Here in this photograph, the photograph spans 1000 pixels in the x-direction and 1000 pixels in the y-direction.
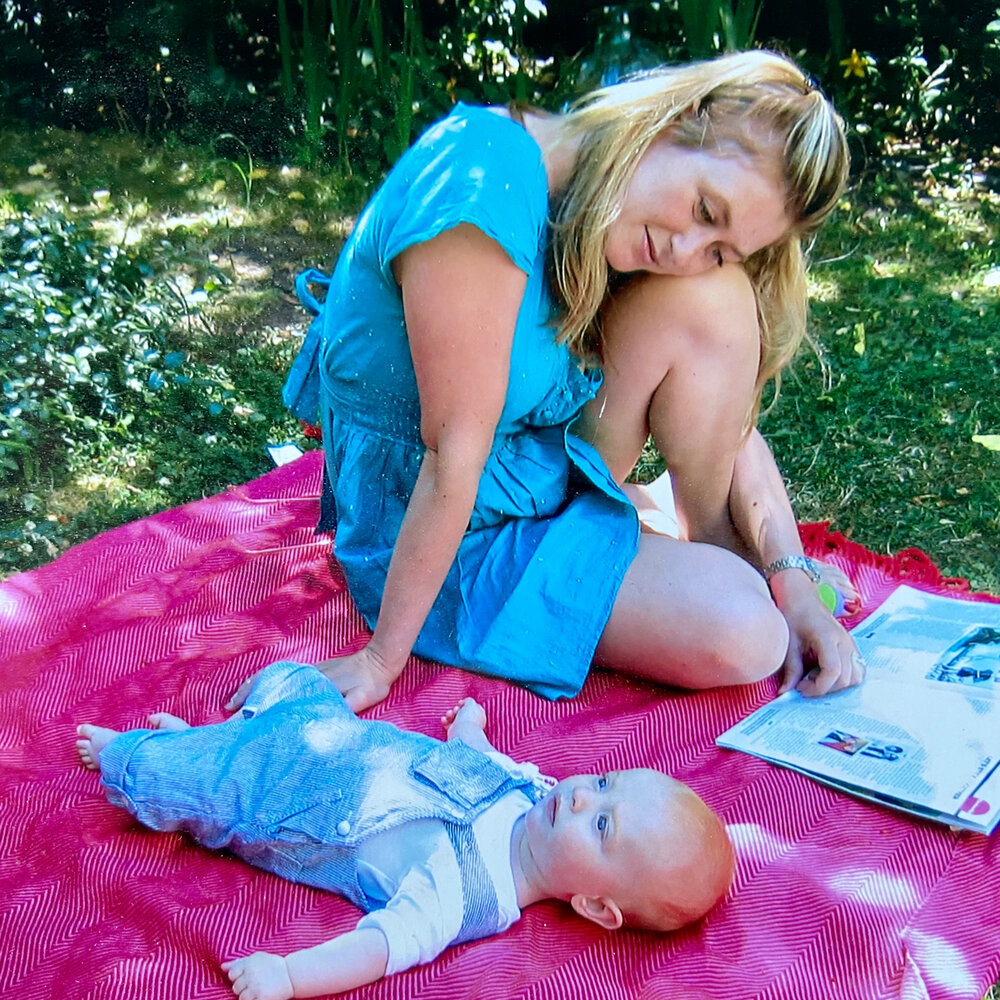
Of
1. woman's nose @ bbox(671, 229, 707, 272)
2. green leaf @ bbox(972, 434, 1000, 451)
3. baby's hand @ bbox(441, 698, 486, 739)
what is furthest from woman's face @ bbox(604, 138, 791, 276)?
green leaf @ bbox(972, 434, 1000, 451)

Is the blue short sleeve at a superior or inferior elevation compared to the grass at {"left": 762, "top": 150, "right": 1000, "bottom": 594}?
superior

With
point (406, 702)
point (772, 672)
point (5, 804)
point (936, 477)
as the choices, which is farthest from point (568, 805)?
point (936, 477)

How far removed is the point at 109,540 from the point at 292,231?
226 cm

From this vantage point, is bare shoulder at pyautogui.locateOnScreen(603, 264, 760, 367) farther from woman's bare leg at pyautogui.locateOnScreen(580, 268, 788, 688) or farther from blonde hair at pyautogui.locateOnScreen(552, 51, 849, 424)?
blonde hair at pyautogui.locateOnScreen(552, 51, 849, 424)

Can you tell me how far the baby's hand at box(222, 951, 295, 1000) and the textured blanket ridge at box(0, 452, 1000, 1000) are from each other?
0.05 m

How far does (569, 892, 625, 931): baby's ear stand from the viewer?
5.24 feet

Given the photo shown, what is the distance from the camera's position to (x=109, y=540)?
2508 millimetres

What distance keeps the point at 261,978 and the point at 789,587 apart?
50.6 inches

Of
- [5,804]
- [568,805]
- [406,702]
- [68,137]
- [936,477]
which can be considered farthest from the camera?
[68,137]

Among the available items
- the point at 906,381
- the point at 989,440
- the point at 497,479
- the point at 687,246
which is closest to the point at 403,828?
the point at 497,479

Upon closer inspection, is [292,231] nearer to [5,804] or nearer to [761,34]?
[761,34]

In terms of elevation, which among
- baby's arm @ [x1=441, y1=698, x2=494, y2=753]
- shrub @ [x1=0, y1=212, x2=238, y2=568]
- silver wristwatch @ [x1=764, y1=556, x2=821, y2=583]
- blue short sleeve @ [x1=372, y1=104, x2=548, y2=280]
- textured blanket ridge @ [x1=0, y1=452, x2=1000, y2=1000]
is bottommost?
textured blanket ridge @ [x1=0, y1=452, x2=1000, y2=1000]

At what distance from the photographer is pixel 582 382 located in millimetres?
2170

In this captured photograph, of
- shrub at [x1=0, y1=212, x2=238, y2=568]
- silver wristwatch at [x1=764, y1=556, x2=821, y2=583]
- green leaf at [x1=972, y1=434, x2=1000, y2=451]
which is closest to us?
silver wristwatch at [x1=764, y1=556, x2=821, y2=583]
